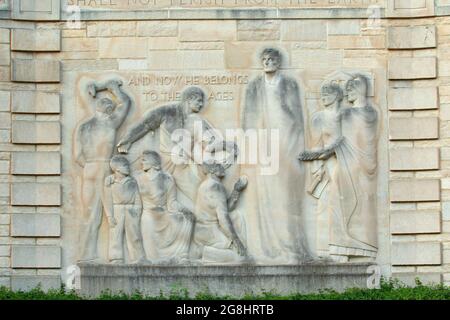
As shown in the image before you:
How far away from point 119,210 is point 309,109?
10.9 ft

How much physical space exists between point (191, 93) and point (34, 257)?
3484 millimetres

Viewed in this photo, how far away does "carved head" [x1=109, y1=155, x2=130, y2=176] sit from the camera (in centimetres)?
2692

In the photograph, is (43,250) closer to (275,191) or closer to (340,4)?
(275,191)

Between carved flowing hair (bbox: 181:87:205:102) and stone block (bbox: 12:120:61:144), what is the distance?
6.51 ft

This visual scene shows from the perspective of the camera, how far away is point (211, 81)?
27.2 metres

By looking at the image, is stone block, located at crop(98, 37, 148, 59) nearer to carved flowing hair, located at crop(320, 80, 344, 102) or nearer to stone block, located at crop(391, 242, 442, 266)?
carved flowing hair, located at crop(320, 80, 344, 102)

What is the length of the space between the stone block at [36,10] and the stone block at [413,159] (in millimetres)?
5654

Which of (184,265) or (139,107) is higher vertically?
(139,107)

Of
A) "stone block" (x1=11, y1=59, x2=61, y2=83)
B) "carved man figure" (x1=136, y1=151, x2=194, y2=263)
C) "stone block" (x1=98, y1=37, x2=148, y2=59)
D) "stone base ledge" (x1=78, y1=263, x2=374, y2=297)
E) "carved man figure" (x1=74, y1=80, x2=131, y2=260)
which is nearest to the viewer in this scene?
"stone base ledge" (x1=78, y1=263, x2=374, y2=297)

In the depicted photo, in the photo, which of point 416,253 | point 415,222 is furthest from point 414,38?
point 416,253

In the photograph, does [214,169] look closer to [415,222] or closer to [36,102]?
[36,102]

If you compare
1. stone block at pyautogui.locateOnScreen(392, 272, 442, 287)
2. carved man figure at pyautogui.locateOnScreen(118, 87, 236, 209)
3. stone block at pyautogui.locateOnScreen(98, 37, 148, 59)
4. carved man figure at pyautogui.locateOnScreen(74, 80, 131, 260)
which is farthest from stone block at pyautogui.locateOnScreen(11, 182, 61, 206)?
stone block at pyautogui.locateOnScreen(392, 272, 442, 287)

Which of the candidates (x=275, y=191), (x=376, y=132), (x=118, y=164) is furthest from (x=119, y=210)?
(x=376, y=132)

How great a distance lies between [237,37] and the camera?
27312 mm
